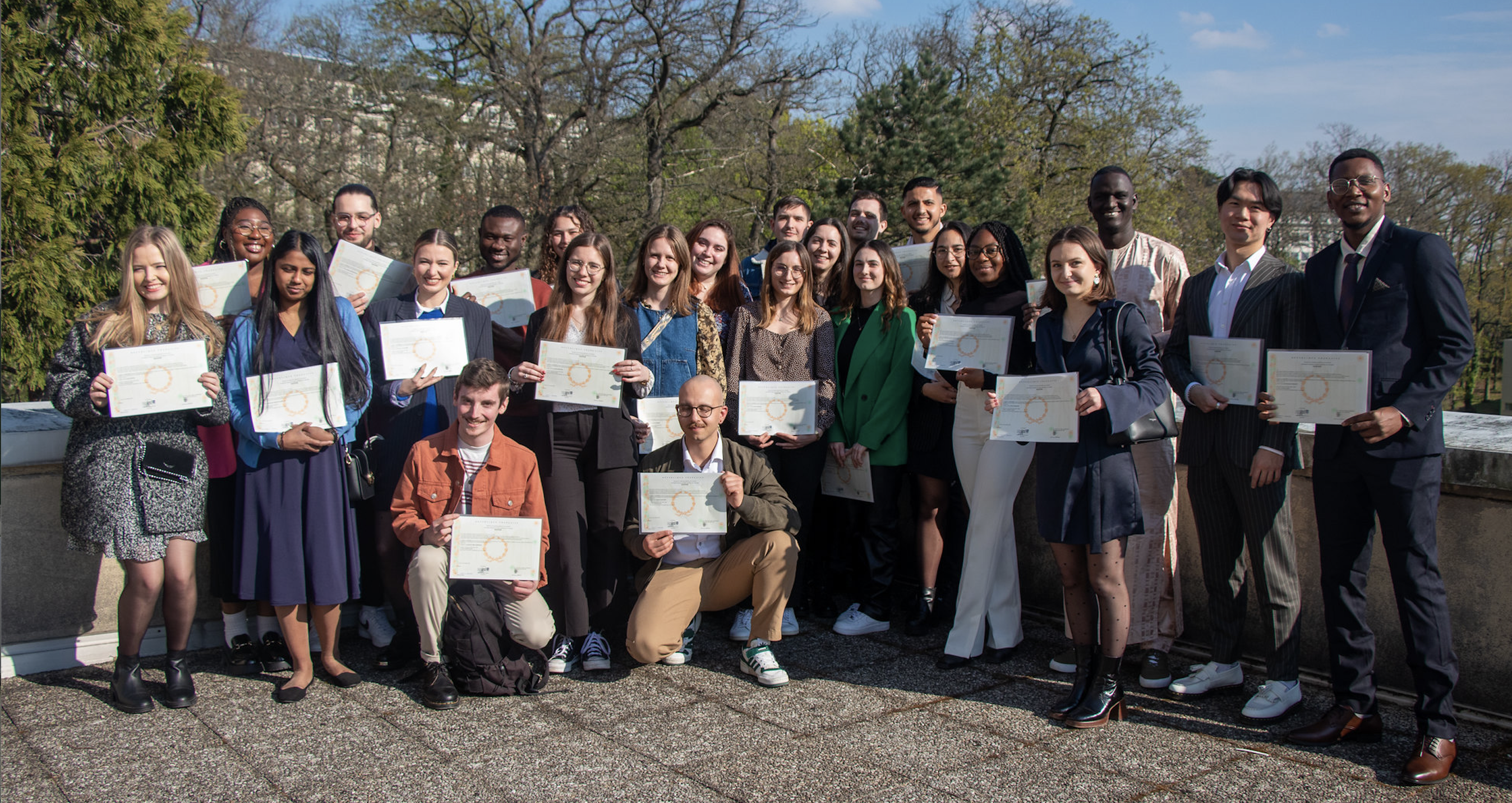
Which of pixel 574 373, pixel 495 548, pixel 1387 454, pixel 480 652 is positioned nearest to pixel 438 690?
pixel 480 652

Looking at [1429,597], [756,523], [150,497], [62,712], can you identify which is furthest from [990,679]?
[62,712]

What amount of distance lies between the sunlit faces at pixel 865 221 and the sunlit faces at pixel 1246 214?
2.21 m

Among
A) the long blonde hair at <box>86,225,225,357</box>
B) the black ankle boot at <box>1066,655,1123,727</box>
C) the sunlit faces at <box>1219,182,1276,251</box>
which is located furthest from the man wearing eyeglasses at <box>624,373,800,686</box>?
the sunlit faces at <box>1219,182,1276,251</box>

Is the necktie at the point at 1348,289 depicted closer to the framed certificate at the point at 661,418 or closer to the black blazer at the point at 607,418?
the framed certificate at the point at 661,418

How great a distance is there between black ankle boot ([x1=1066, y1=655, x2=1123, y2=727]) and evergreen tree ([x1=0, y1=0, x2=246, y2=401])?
1365 cm

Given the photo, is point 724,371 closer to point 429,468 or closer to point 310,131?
point 429,468

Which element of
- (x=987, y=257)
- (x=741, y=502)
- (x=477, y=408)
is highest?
(x=987, y=257)

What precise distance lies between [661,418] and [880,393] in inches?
45.1

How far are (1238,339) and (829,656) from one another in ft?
7.59

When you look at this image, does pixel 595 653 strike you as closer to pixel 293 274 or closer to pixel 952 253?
pixel 293 274

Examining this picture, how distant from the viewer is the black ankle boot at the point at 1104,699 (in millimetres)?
3924

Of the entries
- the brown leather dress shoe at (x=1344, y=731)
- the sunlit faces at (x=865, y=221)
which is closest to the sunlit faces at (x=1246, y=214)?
the brown leather dress shoe at (x=1344, y=731)

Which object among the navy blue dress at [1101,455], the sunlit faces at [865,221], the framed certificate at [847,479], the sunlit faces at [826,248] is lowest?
the framed certificate at [847,479]

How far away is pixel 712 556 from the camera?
479cm
